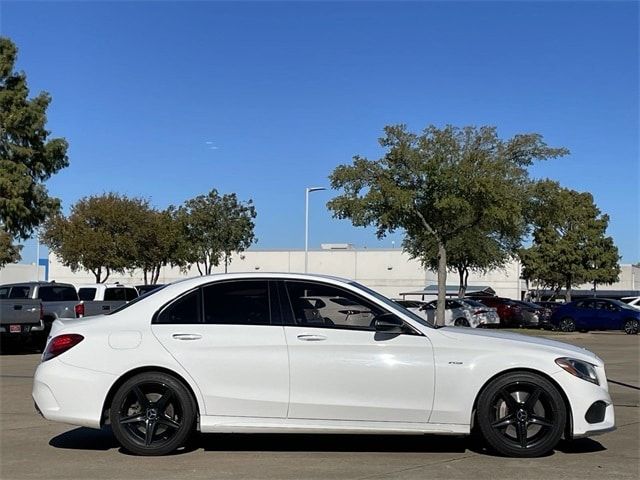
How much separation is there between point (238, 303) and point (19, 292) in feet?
46.4

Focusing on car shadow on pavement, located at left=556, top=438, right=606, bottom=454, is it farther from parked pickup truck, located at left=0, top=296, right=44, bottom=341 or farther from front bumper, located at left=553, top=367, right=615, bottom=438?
parked pickup truck, located at left=0, top=296, right=44, bottom=341

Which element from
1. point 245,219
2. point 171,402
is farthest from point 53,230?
point 171,402

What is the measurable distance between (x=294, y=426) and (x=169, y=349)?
53.0 inches

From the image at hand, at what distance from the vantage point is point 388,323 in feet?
21.5

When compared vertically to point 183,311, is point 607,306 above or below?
above

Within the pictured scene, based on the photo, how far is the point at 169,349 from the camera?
655 cm

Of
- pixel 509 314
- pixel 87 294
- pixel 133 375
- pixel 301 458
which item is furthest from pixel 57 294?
pixel 509 314

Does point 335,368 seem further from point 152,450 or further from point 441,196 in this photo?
point 441,196

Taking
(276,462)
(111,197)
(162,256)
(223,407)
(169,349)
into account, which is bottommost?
(276,462)

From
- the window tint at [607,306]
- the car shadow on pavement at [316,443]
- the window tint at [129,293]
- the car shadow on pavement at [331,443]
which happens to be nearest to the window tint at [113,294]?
the window tint at [129,293]

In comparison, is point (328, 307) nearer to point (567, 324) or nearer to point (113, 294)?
point (113, 294)

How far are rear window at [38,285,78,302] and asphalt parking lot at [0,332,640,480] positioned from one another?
11.5 m

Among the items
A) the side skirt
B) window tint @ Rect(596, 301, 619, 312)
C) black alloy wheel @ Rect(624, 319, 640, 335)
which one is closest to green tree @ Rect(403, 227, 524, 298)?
window tint @ Rect(596, 301, 619, 312)

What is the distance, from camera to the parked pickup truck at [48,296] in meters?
18.9
